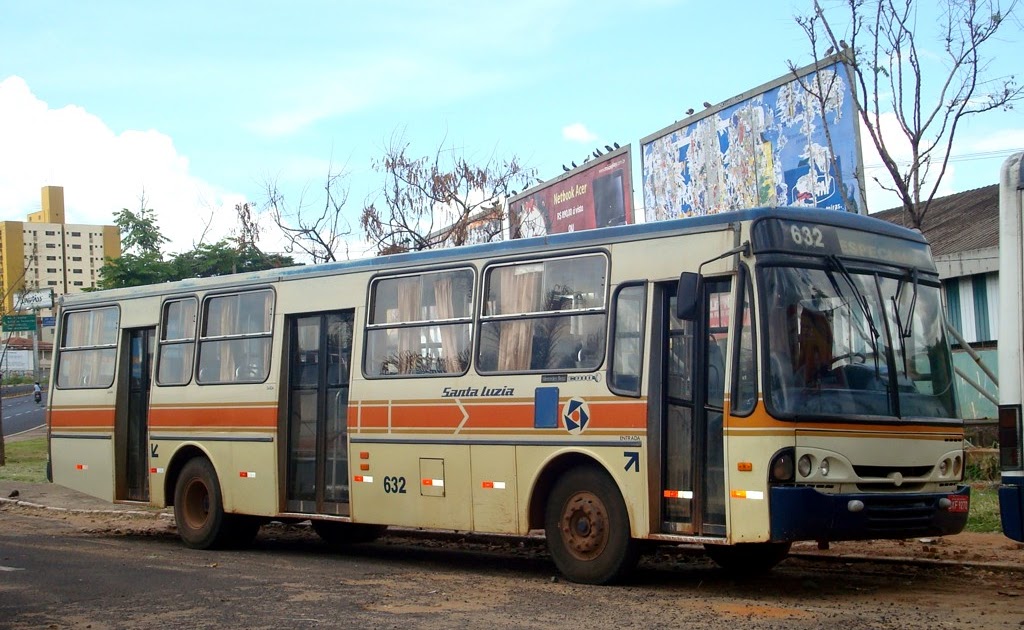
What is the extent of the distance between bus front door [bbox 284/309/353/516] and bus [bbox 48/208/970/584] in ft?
0.10

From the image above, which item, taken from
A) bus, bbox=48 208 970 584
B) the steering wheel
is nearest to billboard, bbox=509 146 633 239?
bus, bbox=48 208 970 584

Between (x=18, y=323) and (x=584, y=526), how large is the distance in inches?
1595

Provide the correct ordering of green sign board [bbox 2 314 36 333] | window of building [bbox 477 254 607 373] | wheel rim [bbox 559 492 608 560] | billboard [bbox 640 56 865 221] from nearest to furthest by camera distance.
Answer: wheel rim [bbox 559 492 608 560], window of building [bbox 477 254 607 373], billboard [bbox 640 56 865 221], green sign board [bbox 2 314 36 333]

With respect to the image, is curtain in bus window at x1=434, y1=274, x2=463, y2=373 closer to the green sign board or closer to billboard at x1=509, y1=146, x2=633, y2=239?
billboard at x1=509, y1=146, x2=633, y2=239

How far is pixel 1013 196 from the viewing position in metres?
8.87

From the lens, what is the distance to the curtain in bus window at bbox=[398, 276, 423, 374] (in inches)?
485

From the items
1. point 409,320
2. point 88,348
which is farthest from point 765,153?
point 88,348

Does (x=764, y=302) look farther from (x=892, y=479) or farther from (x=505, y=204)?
(x=505, y=204)

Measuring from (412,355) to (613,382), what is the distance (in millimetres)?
2676

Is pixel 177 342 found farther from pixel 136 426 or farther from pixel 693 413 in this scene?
pixel 693 413

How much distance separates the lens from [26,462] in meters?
31.6

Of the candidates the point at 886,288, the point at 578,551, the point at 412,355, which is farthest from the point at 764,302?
the point at 412,355

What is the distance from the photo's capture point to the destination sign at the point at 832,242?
9.58 m

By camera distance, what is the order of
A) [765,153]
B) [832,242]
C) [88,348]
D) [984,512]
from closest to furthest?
[832,242], [984,512], [88,348], [765,153]
